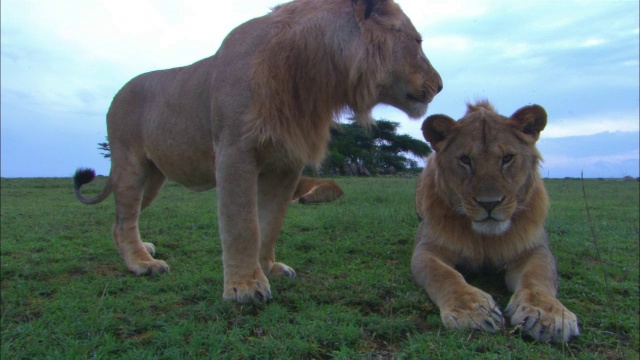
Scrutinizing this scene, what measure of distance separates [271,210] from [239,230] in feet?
2.09

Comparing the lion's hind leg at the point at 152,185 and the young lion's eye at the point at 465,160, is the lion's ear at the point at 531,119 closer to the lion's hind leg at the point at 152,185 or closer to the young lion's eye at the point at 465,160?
the young lion's eye at the point at 465,160

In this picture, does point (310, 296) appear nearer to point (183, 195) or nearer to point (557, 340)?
point (557, 340)

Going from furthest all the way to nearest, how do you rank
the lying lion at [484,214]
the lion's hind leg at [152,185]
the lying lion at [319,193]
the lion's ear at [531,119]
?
the lying lion at [319,193] < the lion's hind leg at [152,185] < the lion's ear at [531,119] < the lying lion at [484,214]

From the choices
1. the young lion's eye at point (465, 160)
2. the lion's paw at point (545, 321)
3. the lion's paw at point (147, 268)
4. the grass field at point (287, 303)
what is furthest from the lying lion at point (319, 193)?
the lion's paw at point (545, 321)

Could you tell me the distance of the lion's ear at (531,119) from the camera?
104 inches

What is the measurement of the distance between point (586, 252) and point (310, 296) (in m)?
2.47

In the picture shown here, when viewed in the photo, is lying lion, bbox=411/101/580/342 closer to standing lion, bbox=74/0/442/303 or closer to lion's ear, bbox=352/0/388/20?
standing lion, bbox=74/0/442/303

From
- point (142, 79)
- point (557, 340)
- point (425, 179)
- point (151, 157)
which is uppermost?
point (142, 79)

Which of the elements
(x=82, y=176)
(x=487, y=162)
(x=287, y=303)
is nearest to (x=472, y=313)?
(x=487, y=162)

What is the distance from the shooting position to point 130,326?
7.50 feet

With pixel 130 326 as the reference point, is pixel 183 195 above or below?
above

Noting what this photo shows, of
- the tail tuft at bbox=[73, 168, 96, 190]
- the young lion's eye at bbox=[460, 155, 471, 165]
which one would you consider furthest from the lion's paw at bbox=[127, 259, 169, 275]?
the young lion's eye at bbox=[460, 155, 471, 165]

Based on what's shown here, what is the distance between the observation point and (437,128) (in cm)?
277

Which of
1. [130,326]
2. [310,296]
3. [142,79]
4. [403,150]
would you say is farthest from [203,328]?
[403,150]
